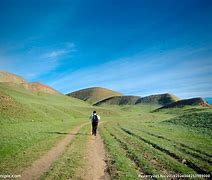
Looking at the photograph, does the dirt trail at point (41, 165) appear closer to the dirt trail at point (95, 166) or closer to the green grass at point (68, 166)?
the green grass at point (68, 166)

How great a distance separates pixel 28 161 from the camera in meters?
14.0

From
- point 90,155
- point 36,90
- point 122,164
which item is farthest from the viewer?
point 36,90

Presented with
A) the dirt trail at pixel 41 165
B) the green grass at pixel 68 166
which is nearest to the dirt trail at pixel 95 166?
the green grass at pixel 68 166

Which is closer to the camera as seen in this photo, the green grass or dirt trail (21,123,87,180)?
the green grass

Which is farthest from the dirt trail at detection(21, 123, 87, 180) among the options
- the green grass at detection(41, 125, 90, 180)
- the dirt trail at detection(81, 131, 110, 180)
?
the dirt trail at detection(81, 131, 110, 180)

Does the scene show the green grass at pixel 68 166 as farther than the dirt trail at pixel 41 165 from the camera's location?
No

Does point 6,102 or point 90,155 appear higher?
point 6,102

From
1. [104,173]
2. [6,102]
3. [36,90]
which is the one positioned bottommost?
[104,173]

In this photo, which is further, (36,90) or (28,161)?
(36,90)

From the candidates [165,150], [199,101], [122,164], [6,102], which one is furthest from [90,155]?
[199,101]

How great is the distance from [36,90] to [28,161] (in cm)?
16514

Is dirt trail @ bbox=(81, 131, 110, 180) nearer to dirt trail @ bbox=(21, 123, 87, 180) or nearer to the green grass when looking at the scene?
the green grass

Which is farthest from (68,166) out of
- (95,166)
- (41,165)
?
(41,165)

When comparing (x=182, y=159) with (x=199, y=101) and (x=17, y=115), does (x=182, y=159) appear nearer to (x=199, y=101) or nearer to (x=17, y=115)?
(x=17, y=115)
